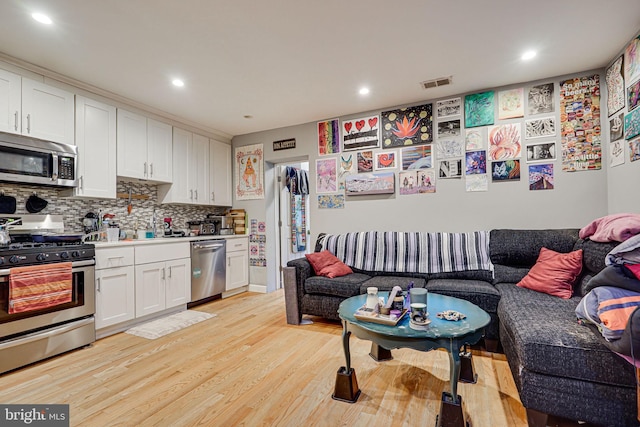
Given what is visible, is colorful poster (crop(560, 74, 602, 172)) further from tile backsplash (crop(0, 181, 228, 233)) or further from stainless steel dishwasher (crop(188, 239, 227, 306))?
tile backsplash (crop(0, 181, 228, 233))

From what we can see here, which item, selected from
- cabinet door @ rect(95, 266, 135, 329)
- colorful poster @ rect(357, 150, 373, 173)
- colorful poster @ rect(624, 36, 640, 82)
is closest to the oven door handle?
cabinet door @ rect(95, 266, 135, 329)

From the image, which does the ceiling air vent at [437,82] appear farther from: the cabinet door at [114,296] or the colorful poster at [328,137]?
the cabinet door at [114,296]

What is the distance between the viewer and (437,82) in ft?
10.1

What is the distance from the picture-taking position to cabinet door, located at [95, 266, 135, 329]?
276 centimetres

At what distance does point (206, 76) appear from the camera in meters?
2.87

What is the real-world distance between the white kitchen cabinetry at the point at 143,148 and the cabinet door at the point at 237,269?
4.52 ft

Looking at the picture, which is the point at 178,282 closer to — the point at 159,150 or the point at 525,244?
the point at 159,150

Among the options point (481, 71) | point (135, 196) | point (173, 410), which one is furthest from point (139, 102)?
point (481, 71)

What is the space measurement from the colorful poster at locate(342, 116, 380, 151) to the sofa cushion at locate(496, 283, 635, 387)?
2.59 m

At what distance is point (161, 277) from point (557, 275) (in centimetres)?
379

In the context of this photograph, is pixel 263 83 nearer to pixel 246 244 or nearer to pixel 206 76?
pixel 206 76

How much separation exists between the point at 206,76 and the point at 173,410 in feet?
8.98

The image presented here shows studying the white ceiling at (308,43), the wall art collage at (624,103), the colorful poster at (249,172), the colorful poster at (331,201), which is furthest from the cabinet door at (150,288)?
→ the wall art collage at (624,103)

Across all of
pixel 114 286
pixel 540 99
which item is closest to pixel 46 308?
pixel 114 286
